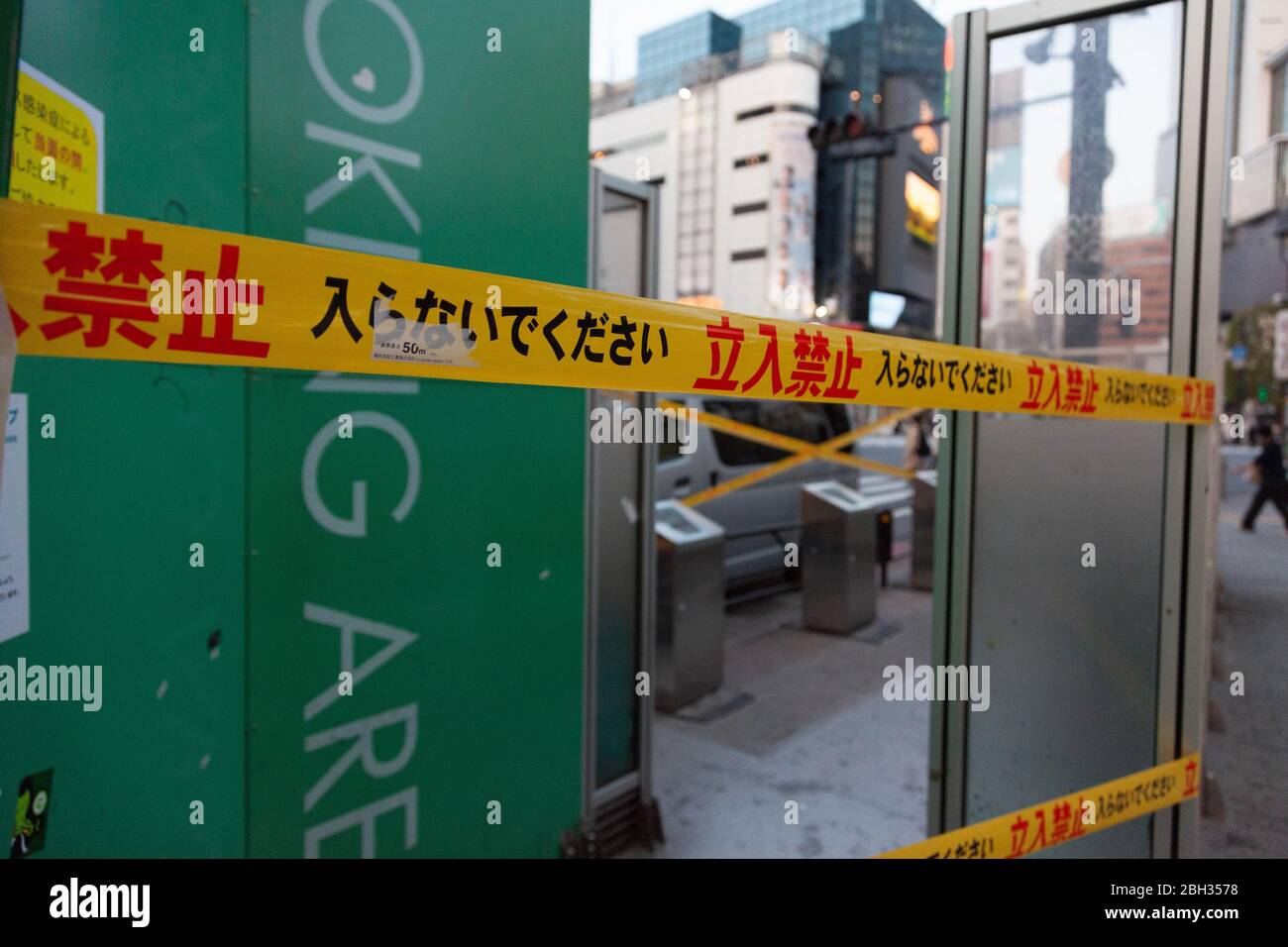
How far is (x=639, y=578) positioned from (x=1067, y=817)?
1938mm

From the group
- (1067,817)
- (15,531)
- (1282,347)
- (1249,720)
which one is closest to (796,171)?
(1282,347)

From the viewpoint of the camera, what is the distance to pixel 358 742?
8.18 ft

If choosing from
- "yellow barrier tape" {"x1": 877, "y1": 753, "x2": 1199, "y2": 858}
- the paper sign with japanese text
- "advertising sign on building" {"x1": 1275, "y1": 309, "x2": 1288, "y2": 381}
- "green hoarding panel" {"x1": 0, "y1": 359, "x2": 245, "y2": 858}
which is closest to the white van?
"yellow barrier tape" {"x1": 877, "y1": 753, "x2": 1199, "y2": 858}

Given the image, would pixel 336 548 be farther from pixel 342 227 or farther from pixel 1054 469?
pixel 1054 469

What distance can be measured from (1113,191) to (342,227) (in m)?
2.47

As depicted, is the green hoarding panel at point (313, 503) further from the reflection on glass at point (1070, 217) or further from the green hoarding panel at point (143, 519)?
the reflection on glass at point (1070, 217)

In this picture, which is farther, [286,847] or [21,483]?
[286,847]

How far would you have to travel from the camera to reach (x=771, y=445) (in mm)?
8453

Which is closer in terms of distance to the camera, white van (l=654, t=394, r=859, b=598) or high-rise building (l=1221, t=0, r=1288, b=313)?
white van (l=654, t=394, r=859, b=598)

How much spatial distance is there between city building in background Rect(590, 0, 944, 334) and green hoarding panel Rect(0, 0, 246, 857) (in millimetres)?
36445

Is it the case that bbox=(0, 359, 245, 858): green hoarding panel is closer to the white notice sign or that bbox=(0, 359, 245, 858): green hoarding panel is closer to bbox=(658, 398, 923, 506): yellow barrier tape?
the white notice sign

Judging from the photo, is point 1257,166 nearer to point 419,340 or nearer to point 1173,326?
point 1173,326

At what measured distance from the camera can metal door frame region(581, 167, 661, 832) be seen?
3.29 metres
